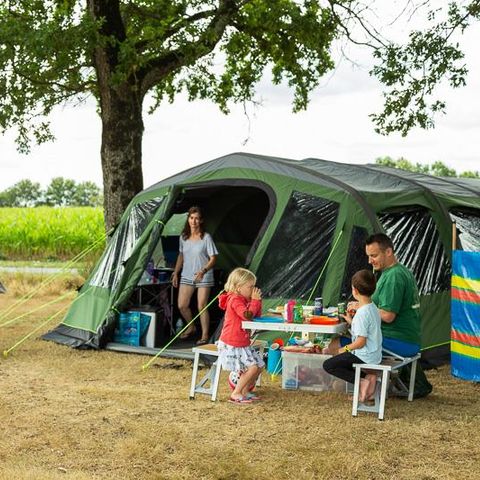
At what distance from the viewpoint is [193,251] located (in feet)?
29.8

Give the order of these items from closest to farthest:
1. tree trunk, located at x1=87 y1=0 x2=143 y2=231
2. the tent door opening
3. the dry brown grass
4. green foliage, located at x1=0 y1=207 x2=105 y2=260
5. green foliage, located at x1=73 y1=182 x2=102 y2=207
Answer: the dry brown grass < the tent door opening < tree trunk, located at x1=87 y1=0 x2=143 y2=231 < green foliage, located at x1=0 y1=207 x2=105 y2=260 < green foliage, located at x1=73 y1=182 x2=102 y2=207

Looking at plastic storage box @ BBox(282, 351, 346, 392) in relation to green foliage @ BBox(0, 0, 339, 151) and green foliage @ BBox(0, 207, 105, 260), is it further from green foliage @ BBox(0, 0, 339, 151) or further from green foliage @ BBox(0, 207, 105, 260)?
green foliage @ BBox(0, 207, 105, 260)

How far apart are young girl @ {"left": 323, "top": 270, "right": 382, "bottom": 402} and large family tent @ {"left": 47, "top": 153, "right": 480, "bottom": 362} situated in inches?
57.4

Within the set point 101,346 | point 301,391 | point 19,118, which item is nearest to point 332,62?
point 19,118

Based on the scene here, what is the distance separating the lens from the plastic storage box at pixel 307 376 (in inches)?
276

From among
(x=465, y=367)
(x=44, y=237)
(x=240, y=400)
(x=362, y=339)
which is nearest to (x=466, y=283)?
(x=465, y=367)

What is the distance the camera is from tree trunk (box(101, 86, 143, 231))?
13445mm

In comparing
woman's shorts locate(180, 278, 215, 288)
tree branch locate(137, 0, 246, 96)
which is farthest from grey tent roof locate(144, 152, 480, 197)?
tree branch locate(137, 0, 246, 96)

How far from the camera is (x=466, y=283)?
302 inches

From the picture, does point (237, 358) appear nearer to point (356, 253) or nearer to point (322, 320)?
point (322, 320)

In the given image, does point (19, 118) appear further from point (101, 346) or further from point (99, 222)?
point (99, 222)

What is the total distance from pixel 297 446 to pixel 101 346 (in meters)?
3.87

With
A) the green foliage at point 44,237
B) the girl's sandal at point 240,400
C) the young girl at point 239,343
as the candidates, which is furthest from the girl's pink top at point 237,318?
the green foliage at point 44,237

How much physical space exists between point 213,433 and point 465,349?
287 centimetres
